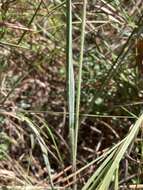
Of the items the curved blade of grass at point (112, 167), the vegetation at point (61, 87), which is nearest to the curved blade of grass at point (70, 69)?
the curved blade of grass at point (112, 167)

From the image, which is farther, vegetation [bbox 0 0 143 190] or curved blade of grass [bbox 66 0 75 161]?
vegetation [bbox 0 0 143 190]

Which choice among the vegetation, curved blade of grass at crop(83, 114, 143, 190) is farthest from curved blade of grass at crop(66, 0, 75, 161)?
the vegetation

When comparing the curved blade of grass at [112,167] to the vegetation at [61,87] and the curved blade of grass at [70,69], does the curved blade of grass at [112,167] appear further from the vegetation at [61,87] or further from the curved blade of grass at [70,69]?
the vegetation at [61,87]

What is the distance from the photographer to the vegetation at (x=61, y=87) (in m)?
1.32

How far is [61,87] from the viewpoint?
1.71m

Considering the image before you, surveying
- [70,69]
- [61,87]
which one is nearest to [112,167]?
[70,69]

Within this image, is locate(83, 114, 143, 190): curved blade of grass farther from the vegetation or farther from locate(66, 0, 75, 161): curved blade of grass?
the vegetation

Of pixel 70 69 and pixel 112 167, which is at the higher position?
pixel 70 69

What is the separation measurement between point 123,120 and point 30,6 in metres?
0.41

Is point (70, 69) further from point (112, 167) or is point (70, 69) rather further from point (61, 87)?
point (61, 87)

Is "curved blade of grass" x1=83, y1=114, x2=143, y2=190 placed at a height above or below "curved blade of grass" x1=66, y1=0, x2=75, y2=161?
below

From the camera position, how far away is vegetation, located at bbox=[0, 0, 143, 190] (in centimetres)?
132

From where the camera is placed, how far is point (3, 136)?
4.70 feet

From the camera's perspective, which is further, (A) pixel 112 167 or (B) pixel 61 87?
(B) pixel 61 87
